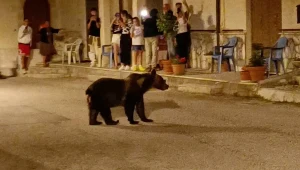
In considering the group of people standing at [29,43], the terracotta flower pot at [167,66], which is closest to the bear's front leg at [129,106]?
the terracotta flower pot at [167,66]

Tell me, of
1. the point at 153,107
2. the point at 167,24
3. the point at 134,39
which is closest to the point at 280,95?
the point at 153,107

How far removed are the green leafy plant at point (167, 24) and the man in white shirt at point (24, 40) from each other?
5.95 m

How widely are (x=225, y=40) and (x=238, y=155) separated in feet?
29.9

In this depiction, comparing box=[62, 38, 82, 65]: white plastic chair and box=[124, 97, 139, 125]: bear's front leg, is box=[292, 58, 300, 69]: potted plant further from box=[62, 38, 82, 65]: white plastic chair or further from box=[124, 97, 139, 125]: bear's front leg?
box=[62, 38, 82, 65]: white plastic chair

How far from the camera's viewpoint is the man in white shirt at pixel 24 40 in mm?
20688

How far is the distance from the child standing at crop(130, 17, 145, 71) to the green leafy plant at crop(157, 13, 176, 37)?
52cm

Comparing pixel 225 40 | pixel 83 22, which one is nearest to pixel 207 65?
pixel 225 40

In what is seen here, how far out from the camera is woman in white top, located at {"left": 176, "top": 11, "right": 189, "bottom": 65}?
54.5ft

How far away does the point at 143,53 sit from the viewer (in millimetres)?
17359

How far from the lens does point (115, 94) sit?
9984 millimetres

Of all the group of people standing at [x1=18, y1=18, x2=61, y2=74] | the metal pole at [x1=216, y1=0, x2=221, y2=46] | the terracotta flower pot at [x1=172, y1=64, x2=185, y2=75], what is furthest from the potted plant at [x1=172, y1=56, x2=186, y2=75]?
the group of people standing at [x1=18, y1=18, x2=61, y2=74]

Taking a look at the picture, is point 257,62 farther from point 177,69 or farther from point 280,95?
point 177,69

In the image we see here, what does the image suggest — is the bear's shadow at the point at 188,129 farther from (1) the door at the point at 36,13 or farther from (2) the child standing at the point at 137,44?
(1) the door at the point at 36,13

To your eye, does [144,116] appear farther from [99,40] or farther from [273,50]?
[99,40]
